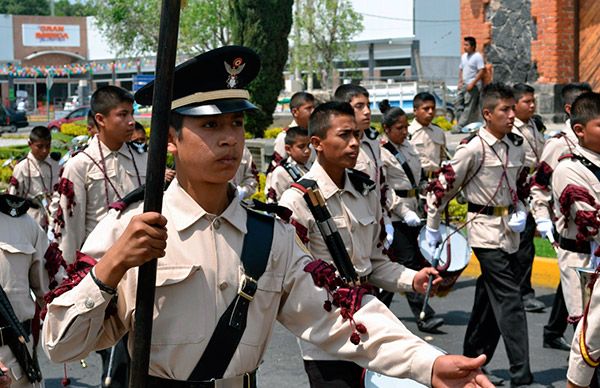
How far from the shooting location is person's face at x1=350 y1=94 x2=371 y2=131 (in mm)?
9289

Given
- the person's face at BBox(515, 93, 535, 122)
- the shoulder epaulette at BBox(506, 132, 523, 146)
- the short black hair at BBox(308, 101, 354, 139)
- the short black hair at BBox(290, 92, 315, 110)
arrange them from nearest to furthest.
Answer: the short black hair at BBox(308, 101, 354, 139)
the shoulder epaulette at BBox(506, 132, 523, 146)
the person's face at BBox(515, 93, 535, 122)
the short black hair at BBox(290, 92, 315, 110)

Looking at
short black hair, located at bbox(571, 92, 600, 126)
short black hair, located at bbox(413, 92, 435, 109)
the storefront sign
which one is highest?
the storefront sign

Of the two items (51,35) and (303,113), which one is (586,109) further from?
(51,35)

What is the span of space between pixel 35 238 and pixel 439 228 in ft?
12.8

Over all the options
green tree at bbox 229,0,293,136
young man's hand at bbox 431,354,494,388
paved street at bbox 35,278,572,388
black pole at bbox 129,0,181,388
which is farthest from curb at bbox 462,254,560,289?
green tree at bbox 229,0,293,136

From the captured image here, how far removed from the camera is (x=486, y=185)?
309 inches

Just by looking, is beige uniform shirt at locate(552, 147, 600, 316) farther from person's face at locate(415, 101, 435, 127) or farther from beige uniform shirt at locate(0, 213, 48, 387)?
person's face at locate(415, 101, 435, 127)

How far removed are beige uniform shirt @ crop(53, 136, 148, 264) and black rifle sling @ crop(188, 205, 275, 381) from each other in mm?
4248

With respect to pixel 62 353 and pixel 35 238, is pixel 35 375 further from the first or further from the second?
pixel 62 353

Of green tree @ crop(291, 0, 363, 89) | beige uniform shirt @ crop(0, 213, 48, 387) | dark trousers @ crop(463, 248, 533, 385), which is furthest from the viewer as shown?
green tree @ crop(291, 0, 363, 89)

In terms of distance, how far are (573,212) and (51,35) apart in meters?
79.9

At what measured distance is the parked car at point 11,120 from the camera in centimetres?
4400

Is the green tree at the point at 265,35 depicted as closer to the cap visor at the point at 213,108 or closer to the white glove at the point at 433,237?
the white glove at the point at 433,237

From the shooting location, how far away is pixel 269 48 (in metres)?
26.6
